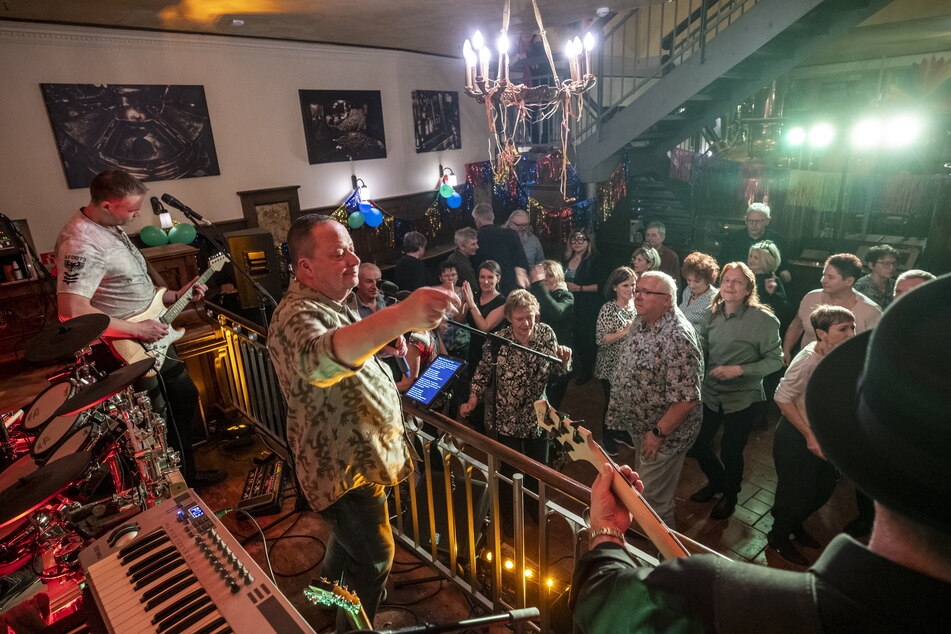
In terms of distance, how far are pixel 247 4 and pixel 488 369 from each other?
5187 mm

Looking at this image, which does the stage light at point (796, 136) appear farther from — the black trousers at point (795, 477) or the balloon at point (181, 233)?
the balloon at point (181, 233)

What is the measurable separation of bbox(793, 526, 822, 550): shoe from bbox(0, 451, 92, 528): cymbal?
13.1 feet

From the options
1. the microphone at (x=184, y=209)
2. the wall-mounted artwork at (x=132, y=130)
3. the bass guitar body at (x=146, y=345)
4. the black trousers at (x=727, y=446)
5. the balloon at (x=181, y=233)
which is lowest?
the black trousers at (x=727, y=446)

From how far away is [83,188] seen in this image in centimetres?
654

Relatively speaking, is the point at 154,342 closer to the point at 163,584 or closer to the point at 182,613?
the point at 163,584

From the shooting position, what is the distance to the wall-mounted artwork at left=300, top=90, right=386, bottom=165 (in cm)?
876

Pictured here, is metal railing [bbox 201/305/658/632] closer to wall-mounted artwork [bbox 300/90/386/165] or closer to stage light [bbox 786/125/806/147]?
wall-mounted artwork [bbox 300/90/386/165]

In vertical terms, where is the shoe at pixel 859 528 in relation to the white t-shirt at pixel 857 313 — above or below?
below

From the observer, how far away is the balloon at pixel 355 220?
360 inches

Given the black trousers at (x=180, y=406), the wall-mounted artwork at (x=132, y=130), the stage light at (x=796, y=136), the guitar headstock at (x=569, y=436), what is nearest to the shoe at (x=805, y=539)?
the guitar headstock at (x=569, y=436)

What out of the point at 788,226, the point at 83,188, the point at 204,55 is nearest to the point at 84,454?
the point at 83,188

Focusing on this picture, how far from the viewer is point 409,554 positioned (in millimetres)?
2895

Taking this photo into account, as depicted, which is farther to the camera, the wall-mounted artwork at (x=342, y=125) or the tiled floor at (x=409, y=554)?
the wall-mounted artwork at (x=342, y=125)

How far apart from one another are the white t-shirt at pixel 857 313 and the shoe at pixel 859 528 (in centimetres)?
123
